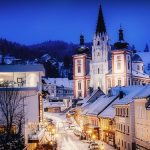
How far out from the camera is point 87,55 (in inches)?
4491

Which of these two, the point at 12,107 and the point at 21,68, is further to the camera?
the point at 21,68

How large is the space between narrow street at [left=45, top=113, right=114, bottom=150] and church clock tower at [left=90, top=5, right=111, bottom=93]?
13799 mm

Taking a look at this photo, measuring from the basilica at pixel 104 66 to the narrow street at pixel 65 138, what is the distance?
12.8 metres

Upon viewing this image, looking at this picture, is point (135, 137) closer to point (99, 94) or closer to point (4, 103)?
point (4, 103)

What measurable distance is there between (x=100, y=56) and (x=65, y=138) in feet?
159

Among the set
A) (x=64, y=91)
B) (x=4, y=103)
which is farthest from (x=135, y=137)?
(x=64, y=91)

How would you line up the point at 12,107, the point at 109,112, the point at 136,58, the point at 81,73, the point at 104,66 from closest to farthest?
the point at 12,107, the point at 109,112, the point at 104,66, the point at 81,73, the point at 136,58

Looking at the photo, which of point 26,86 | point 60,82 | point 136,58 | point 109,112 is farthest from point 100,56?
point 26,86

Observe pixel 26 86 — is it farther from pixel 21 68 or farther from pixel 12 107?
pixel 12 107

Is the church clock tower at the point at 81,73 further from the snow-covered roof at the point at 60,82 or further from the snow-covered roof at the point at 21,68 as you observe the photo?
the snow-covered roof at the point at 21,68

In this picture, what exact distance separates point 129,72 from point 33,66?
223 ft

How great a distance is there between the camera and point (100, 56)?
363 ft

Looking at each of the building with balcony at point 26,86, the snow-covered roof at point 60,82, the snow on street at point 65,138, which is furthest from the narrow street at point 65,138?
the snow-covered roof at point 60,82

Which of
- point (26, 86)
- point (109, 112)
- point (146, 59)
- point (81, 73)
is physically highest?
point (146, 59)
